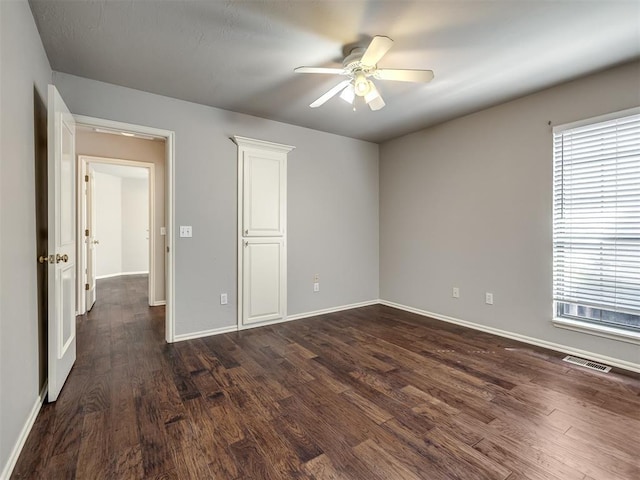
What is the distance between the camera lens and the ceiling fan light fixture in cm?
224

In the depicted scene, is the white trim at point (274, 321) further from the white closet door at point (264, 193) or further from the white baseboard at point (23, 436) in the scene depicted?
the white baseboard at point (23, 436)

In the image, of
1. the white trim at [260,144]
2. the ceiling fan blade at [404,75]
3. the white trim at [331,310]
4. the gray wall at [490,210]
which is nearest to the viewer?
the ceiling fan blade at [404,75]

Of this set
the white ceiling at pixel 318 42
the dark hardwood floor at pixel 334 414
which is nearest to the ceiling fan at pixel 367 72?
the white ceiling at pixel 318 42

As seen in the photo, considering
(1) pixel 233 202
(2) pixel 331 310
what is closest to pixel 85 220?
(1) pixel 233 202

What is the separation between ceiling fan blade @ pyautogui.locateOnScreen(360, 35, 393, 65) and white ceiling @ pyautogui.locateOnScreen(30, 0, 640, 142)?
195mm

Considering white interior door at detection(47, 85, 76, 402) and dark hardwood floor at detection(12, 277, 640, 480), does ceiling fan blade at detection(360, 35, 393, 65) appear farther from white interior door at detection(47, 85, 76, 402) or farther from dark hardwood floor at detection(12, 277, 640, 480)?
dark hardwood floor at detection(12, 277, 640, 480)

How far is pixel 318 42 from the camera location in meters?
2.13

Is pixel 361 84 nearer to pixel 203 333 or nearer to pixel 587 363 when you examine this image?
pixel 203 333

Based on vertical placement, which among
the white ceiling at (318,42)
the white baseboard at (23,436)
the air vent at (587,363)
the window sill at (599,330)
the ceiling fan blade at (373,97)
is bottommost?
the air vent at (587,363)

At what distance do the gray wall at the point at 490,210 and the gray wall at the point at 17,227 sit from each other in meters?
3.85

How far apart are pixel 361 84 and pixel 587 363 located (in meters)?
2.96

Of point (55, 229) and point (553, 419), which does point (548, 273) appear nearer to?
point (553, 419)

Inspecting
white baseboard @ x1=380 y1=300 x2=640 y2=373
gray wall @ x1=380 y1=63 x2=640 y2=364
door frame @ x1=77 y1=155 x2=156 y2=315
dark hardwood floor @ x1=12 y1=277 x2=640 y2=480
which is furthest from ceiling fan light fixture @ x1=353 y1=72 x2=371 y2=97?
door frame @ x1=77 y1=155 x2=156 y2=315

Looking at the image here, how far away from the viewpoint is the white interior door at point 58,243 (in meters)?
1.92
